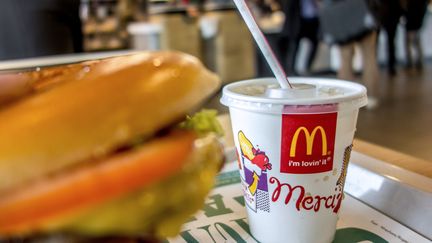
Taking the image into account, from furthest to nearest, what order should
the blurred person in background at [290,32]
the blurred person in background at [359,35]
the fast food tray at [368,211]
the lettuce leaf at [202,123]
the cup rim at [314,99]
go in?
1. the blurred person in background at [290,32]
2. the blurred person in background at [359,35]
3. the fast food tray at [368,211]
4. the cup rim at [314,99]
5. the lettuce leaf at [202,123]

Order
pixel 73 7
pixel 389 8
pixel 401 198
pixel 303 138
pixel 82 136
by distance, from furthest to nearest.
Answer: pixel 389 8, pixel 73 7, pixel 401 198, pixel 303 138, pixel 82 136

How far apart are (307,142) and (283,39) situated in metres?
4.39

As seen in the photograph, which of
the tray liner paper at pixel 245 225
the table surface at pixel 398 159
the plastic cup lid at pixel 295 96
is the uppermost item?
the plastic cup lid at pixel 295 96

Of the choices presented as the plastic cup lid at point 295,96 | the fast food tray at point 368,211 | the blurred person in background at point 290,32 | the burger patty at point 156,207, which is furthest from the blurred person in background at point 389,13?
the burger patty at point 156,207

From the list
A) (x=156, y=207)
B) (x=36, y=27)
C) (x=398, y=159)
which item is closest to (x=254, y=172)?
(x=156, y=207)

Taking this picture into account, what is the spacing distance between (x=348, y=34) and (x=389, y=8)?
0.68m

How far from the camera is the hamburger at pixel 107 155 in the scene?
0.40 meters

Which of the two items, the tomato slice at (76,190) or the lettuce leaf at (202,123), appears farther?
the lettuce leaf at (202,123)

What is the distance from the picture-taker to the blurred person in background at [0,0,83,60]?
1.92m

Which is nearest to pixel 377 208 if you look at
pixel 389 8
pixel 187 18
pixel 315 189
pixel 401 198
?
pixel 401 198

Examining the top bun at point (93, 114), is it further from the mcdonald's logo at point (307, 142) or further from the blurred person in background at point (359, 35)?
the blurred person in background at point (359, 35)

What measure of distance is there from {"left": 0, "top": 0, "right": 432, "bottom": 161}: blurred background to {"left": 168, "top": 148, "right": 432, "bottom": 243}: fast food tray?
2.80 ft

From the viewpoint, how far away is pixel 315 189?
73 cm

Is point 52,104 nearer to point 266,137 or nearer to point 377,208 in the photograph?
point 266,137
